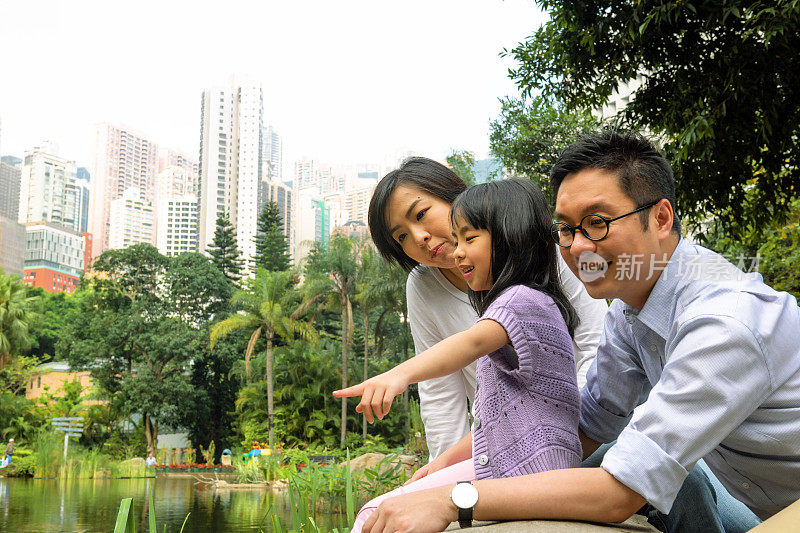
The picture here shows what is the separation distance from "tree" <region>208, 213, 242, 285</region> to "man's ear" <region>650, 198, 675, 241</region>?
22.6 meters

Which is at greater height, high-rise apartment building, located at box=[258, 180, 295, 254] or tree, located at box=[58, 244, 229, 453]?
high-rise apartment building, located at box=[258, 180, 295, 254]

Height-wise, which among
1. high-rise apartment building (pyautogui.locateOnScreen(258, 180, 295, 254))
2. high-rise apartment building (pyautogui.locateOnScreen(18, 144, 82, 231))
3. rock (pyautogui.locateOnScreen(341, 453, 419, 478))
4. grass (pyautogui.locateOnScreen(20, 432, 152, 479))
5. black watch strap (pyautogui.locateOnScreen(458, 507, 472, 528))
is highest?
high-rise apartment building (pyautogui.locateOnScreen(18, 144, 82, 231))

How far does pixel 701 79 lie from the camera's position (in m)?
4.07

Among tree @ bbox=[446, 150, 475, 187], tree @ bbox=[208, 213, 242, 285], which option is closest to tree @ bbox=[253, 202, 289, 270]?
tree @ bbox=[208, 213, 242, 285]

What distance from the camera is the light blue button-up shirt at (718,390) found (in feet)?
2.69

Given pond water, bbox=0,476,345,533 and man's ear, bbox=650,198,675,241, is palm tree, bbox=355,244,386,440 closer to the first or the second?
pond water, bbox=0,476,345,533

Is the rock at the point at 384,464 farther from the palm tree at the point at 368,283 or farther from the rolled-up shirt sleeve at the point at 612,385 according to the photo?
the palm tree at the point at 368,283

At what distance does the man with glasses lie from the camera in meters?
0.83

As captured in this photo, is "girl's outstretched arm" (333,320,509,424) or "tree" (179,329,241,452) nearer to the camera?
"girl's outstretched arm" (333,320,509,424)

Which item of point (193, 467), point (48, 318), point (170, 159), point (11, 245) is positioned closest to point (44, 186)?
point (11, 245)

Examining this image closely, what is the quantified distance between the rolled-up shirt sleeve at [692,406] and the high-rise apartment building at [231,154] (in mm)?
42193

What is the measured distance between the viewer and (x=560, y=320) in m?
1.12

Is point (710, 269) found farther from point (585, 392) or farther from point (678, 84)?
point (678, 84)

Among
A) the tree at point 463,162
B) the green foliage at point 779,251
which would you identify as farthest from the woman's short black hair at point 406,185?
the tree at point 463,162
